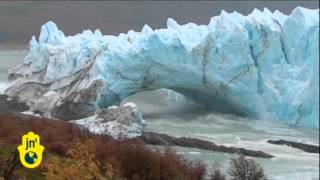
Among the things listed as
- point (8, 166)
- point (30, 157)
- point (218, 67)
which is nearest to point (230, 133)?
point (218, 67)

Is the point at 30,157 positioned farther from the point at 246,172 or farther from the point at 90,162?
the point at 246,172

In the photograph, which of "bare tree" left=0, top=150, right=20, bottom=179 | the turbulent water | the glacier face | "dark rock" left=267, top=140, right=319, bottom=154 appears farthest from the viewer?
the glacier face

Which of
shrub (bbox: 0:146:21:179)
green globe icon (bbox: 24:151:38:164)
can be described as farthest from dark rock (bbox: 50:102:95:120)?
green globe icon (bbox: 24:151:38:164)

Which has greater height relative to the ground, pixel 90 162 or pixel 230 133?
pixel 230 133

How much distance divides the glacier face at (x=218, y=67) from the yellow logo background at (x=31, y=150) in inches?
533

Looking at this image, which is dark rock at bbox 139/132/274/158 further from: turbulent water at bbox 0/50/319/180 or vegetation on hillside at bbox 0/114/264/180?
vegetation on hillside at bbox 0/114/264/180

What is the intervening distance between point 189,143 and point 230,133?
2.37 meters

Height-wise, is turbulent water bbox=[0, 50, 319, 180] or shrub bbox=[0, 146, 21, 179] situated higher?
turbulent water bbox=[0, 50, 319, 180]

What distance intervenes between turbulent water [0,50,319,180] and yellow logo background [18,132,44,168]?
8548mm

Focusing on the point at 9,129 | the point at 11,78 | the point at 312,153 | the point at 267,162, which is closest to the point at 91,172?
the point at 9,129

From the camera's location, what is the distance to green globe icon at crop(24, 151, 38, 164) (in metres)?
2.90

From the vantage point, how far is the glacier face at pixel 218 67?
55.0ft

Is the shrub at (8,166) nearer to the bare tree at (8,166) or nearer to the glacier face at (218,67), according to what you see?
the bare tree at (8,166)

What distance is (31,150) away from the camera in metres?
2.90
